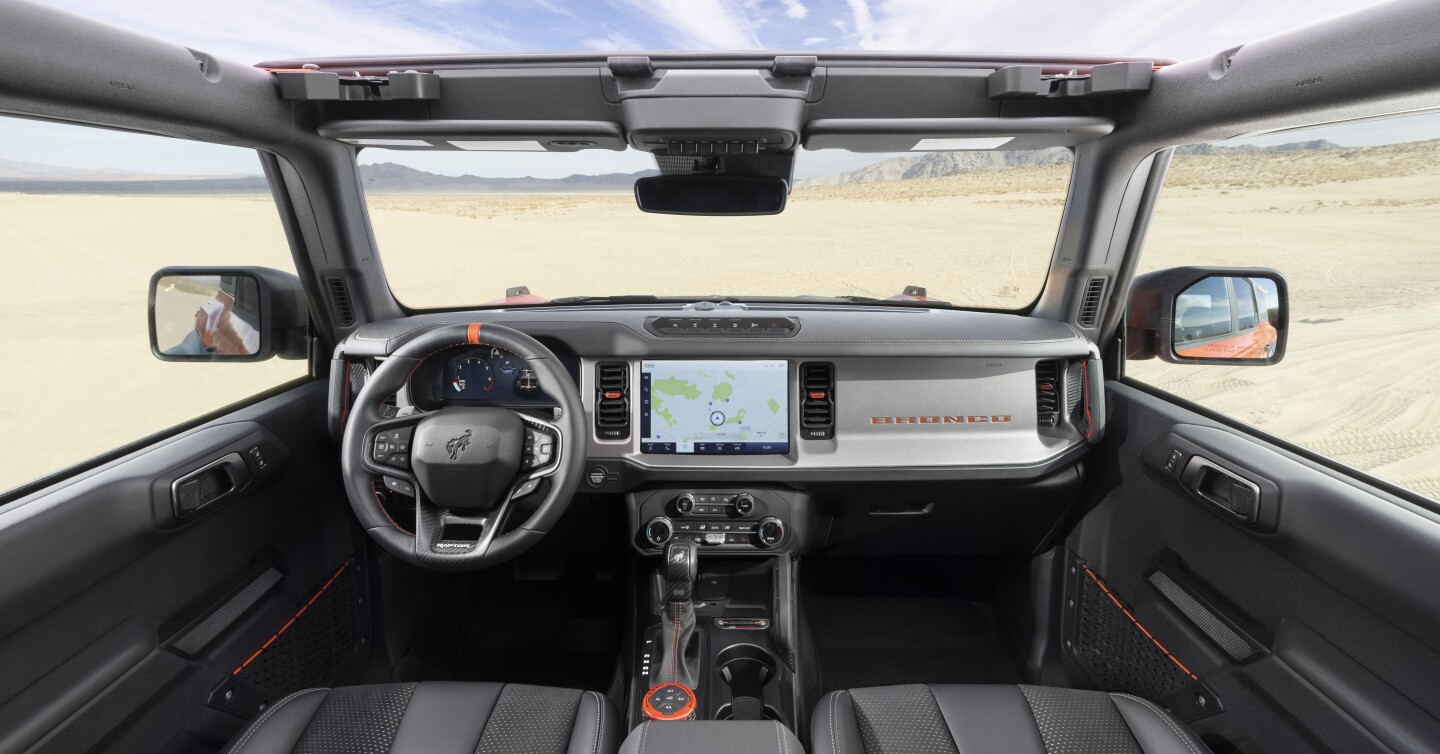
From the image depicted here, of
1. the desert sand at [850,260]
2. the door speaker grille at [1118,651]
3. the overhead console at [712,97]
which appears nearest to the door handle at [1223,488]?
the desert sand at [850,260]

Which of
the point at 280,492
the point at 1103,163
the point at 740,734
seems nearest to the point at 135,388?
the point at 280,492

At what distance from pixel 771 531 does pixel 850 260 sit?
1.25 metres

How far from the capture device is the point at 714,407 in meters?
2.76

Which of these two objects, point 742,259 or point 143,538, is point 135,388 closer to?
point 143,538

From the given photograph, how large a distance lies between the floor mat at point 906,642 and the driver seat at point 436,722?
4.64ft

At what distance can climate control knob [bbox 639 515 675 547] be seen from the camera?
9.43 feet

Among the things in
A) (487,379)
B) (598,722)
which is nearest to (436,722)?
(598,722)

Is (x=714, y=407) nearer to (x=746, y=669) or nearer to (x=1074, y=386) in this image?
(x=746, y=669)

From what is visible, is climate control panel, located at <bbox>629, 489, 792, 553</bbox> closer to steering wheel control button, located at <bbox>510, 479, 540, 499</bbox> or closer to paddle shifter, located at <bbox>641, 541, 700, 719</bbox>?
paddle shifter, located at <bbox>641, 541, 700, 719</bbox>

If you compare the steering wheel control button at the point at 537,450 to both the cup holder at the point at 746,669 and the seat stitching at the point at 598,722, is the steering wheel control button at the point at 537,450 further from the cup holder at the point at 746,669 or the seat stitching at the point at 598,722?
the cup holder at the point at 746,669

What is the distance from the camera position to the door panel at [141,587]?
1647 mm

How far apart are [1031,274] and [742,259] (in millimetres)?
1262

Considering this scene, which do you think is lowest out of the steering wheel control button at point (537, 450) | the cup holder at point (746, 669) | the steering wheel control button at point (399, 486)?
the cup holder at point (746, 669)

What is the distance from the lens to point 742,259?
330 centimetres
